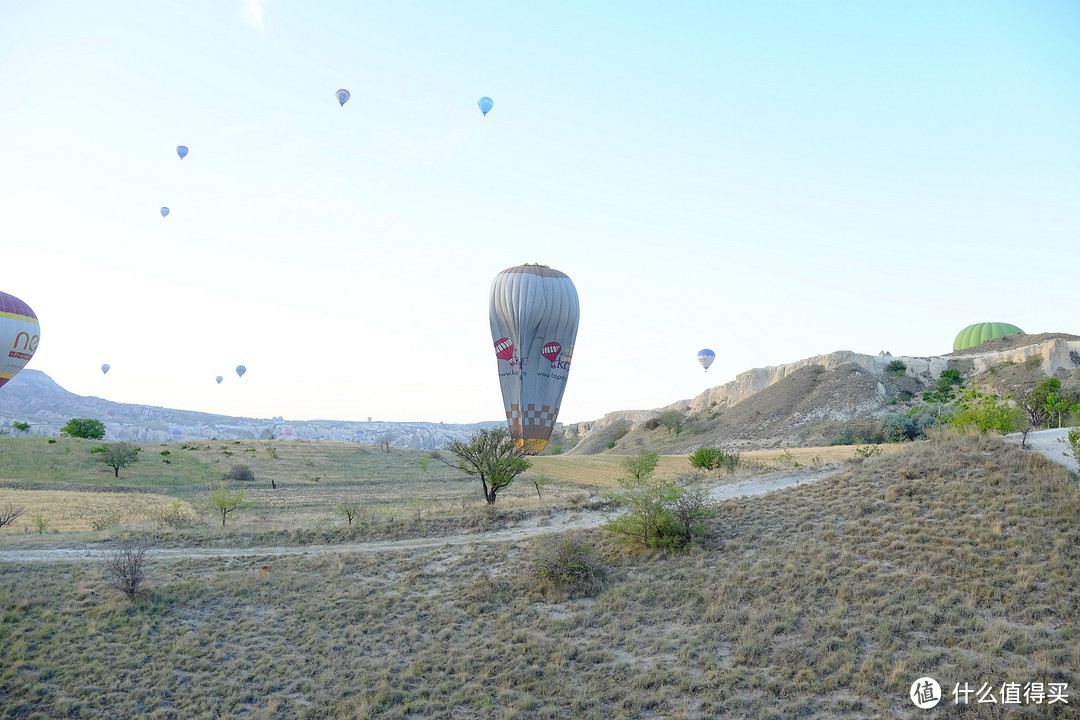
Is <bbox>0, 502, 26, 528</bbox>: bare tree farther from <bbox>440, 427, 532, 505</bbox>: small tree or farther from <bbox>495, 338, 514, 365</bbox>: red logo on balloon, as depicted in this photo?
<bbox>495, 338, 514, 365</bbox>: red logo on balloon

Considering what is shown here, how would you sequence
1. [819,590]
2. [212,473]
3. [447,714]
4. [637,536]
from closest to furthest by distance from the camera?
[447,714] → [819,590] → [637,536] → [212,473]

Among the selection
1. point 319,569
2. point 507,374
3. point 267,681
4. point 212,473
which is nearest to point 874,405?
point 507,374

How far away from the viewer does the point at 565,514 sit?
23.3m

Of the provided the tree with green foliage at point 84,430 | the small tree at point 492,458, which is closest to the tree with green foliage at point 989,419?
the small tree at point 492,458

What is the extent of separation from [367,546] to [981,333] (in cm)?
9779

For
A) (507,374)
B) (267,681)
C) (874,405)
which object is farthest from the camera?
(874,405)

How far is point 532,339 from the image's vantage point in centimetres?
4316

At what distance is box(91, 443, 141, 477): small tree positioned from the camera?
47.6 meters

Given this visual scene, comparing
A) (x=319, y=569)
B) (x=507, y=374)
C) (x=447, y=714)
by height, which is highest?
(x=507, y=374)

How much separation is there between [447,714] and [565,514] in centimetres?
1220

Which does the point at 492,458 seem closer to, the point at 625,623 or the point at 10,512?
the point at 625,623

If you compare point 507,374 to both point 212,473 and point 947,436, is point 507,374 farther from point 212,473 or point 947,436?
point 947,436

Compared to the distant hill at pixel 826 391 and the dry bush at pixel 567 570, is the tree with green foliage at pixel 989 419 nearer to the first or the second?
the dry bush at pixel 567 570

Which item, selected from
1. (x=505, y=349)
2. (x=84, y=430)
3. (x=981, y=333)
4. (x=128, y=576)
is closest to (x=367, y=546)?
(x=128, y=576)
